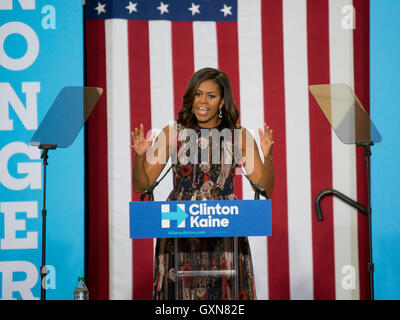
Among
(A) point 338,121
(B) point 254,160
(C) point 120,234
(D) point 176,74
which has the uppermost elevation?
(D) point 176,74

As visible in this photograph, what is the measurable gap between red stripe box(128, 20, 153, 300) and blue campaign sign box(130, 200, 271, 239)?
0.70 metres

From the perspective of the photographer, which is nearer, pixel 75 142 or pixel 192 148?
pixel 192 148

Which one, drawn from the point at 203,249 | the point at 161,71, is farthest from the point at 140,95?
the point at 203,249

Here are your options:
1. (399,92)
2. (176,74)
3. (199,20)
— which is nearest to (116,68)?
(176,74)

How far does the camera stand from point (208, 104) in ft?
11.2

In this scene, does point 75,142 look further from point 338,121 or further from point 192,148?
point 338,121

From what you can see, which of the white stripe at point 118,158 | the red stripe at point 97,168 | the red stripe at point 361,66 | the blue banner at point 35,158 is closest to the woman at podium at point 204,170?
the white stripe at point 118,158

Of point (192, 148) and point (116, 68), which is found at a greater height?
point (116, 68)

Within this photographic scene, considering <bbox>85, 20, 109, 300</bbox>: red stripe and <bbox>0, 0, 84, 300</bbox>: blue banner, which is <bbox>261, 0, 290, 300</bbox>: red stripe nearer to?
<bbox>85, 20, 109, 300</bbox>: red stripe

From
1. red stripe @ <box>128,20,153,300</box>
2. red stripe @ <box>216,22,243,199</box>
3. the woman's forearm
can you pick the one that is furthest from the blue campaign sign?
red stripe @ <box>216,22,243,199</box>

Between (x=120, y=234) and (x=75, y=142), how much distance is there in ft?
2.30

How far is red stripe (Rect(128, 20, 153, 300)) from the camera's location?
3752 millimetres

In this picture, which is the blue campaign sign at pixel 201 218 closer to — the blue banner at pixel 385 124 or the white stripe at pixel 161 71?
the white stripe at pixel 161 71

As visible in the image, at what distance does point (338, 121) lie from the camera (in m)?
3.78
